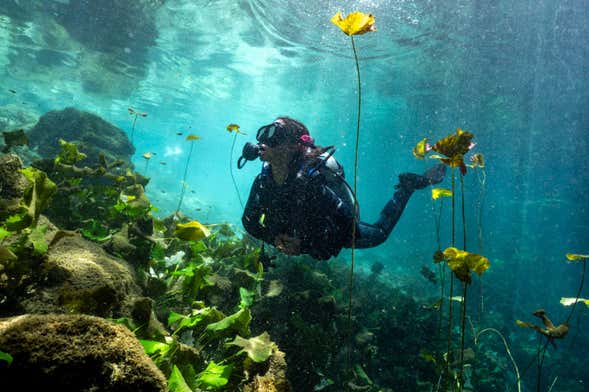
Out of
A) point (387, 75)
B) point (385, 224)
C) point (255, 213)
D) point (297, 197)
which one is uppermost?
point (387, 75)

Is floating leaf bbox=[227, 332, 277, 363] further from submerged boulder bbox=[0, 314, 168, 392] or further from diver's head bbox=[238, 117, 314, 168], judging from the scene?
diver's head bbox=[238, 117, 314, 168]

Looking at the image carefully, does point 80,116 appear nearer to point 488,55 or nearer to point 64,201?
point 64,201

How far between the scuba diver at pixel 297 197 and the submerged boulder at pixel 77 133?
25.3ft

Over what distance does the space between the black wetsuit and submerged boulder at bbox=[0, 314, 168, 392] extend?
11.1 feet

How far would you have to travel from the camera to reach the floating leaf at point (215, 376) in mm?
1533

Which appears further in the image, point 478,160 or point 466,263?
point 478,160

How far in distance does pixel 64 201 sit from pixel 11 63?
3235 cm

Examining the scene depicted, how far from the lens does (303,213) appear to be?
4.56 m

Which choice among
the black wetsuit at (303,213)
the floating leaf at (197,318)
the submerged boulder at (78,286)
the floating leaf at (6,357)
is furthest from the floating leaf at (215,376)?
the black wetsuit at (303,213)

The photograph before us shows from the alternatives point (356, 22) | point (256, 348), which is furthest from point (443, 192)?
point (256, 348)

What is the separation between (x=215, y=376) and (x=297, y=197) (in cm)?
308

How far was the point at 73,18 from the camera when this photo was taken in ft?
48.6

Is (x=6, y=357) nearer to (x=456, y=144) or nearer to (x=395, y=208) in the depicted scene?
(x=456, y=144)

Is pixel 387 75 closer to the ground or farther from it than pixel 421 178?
farther from it
